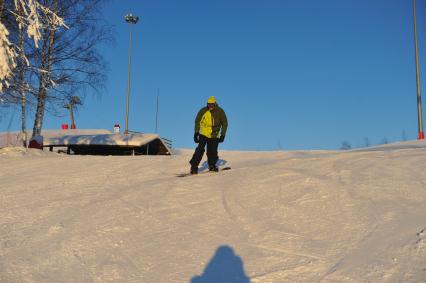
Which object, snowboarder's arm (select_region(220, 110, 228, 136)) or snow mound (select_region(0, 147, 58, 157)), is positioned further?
snow mound (select_region(0, 147, 58, 157))

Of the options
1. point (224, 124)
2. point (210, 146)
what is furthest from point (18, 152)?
point (224, 124)

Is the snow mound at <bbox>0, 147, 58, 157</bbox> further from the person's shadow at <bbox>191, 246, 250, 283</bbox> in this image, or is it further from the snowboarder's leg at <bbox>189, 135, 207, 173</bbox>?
the person's shadow at <bbox>191, 246, 250, 283</bbox>

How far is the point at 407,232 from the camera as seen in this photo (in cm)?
498

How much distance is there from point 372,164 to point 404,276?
5367mm

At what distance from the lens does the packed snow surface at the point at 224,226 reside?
445cm

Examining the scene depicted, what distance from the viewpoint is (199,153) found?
9820 millimetres

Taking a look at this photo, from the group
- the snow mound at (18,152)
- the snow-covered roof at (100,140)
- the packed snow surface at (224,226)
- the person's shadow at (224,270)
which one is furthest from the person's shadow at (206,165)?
the snow-covered roof at (100,140)

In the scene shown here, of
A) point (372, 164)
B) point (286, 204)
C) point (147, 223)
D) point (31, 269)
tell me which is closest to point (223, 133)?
point (372, 164)

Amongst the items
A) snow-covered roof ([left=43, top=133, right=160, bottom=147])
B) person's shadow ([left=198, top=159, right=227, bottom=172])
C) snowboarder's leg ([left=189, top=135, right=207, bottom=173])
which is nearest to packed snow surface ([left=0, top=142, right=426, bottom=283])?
snowboarder's leg ([left=189, top=135, right=207, bottom=173])

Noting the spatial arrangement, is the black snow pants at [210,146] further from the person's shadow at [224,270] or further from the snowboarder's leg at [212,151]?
the person's shadow at [224,270]

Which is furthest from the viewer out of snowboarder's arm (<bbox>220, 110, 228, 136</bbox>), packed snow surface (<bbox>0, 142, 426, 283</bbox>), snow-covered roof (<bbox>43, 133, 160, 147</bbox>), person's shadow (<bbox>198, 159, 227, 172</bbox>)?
snow-covered roof (<bbox>43, 133, 160, 147</bbox>)

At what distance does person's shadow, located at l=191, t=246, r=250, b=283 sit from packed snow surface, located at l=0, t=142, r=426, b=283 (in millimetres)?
11

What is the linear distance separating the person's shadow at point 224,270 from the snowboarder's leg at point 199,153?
189 inches

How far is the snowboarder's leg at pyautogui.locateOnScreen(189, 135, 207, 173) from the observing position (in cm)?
972
